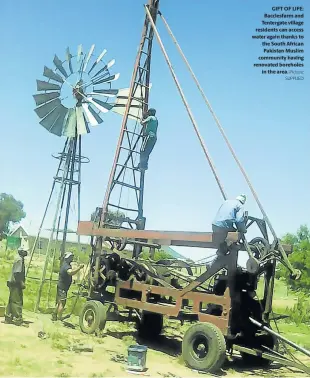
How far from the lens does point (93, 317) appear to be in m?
10.1

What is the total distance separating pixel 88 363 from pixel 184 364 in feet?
5.66

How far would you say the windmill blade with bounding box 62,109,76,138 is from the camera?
1515cm

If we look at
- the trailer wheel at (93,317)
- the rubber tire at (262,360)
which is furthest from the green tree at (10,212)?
the rubber tire at (262,360)

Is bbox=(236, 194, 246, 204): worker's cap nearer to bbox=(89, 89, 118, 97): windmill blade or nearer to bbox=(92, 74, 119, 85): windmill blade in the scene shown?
bbox=(89, 89, 118, 97): windmill blade

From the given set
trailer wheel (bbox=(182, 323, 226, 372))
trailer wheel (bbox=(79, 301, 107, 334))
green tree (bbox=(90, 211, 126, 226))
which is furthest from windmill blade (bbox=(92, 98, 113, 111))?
trailer wheel (bbox=(182, 323, 226, 372))

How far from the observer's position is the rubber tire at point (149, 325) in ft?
35.3

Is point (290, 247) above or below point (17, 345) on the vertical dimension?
above

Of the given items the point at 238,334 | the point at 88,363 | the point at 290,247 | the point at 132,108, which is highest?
the point at 132,108

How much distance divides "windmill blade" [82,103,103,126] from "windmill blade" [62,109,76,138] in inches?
17.0

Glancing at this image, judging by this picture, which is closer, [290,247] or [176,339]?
[290,247]

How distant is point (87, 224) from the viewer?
438 inches

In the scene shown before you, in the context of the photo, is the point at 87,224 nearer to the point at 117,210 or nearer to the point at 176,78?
the point at 117,210

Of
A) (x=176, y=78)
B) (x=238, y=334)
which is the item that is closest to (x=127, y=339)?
(x=238, y=334)

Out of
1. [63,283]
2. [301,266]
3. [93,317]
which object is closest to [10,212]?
[301,266]
